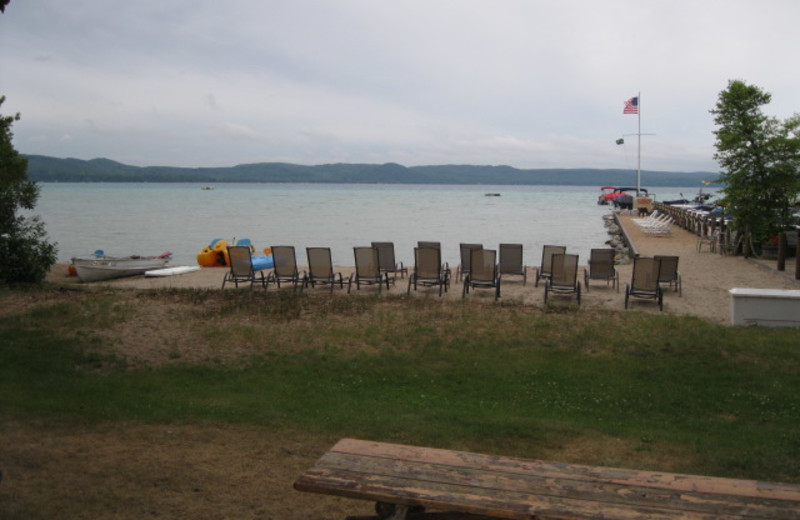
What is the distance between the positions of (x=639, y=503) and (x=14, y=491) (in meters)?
3.26

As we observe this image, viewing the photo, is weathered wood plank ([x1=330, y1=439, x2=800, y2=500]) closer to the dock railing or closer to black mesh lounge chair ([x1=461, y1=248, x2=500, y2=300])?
black mesh lounge chair ([x1=461, y1=248, x2=500, y2=300])

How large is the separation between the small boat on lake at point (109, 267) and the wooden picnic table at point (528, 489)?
600 inches

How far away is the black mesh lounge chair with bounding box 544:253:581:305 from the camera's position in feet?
35.6

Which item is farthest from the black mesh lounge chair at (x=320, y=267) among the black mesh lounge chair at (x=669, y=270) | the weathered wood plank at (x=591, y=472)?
the weathered wood plank at (x=591, y=472)

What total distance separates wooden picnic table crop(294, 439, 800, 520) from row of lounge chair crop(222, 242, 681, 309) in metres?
7.68

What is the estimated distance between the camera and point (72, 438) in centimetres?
466

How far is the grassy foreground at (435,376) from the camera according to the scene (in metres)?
4.86

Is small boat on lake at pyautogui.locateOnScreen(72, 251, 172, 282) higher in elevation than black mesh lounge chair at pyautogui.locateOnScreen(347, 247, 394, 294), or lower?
lower

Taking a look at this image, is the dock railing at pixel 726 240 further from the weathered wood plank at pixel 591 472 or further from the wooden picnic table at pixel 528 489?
the wooden picnic table at pixel 528 489

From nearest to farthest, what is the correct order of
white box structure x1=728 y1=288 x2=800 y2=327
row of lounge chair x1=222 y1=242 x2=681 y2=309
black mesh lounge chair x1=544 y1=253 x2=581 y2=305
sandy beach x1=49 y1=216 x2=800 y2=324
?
white box structure x1=728 y1=288 x2=800 y2=327 < sandy beach x1=49 y1=216 x2=800 y2=324 < row of lounge chair x1=222 y1=242 x2=681 y2=309 < black mesh lounge chair x1=544 y1=253 x2=581 y2=305

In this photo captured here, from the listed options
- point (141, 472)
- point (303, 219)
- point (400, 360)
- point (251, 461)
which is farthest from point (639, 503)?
point (303, 219)

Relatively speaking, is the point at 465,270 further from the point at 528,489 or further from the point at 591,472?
the point at 528,489

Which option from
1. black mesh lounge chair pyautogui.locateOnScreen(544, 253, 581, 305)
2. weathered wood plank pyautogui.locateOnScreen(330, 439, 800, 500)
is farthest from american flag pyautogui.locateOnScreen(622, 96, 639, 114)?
weathered wood plank pyautogui.locateOnScreen(330, 439, 800, 500)

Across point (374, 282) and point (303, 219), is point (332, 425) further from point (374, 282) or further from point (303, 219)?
point (303, 219)
